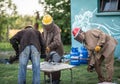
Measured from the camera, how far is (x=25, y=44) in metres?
7.92

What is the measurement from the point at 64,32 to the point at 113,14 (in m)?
7.30

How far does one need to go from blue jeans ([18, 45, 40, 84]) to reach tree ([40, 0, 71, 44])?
1312cm

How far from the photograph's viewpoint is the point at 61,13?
21.4m

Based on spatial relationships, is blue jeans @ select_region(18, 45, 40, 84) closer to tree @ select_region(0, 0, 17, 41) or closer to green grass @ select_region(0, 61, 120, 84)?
green grass @ select_region(0, 61, 120, 84)

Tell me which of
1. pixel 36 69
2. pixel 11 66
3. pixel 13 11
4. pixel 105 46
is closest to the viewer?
pixel 36 69

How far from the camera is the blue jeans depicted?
25.7 ft

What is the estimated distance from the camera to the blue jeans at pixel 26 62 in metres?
7.84

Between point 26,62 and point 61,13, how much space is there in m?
13.7

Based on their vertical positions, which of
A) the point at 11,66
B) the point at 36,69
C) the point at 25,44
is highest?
the point at 25,44

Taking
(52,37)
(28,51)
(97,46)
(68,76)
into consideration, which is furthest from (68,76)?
(28,51)

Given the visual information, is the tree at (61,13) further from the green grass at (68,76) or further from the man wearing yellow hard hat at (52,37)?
the man wearing yellow hard hat at (52,37)

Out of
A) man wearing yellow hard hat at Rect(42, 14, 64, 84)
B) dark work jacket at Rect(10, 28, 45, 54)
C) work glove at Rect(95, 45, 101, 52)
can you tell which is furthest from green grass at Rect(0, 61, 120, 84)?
dark work jacket at Rect(10, 28, 45, 54)

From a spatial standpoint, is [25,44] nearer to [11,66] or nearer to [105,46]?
[105,46]

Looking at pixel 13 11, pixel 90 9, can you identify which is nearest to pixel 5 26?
pixel 13 11
